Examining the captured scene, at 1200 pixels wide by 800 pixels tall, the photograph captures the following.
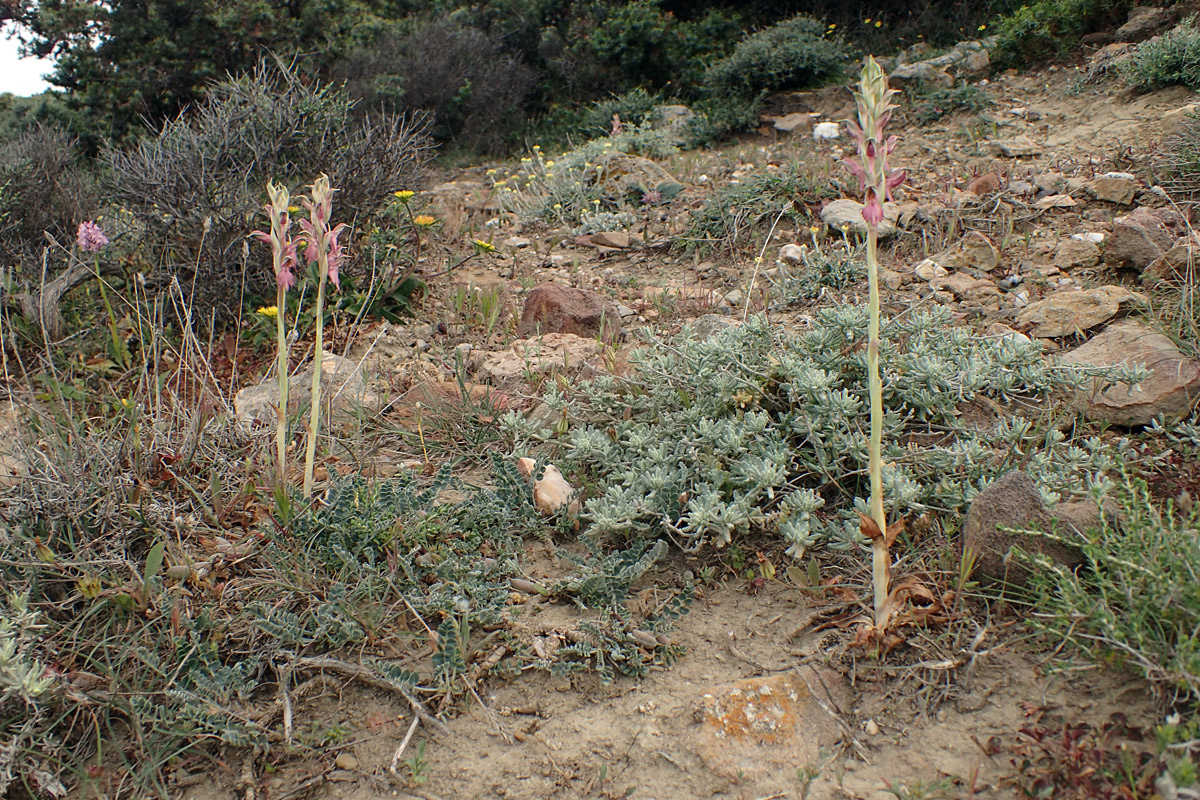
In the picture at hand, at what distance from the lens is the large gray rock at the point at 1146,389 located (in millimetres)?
2475

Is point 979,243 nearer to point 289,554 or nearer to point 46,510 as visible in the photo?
point 289,554

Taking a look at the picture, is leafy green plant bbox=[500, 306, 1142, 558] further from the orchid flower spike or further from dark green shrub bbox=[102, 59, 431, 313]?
dark green shrub bbox=[102, 59, 431, 313]

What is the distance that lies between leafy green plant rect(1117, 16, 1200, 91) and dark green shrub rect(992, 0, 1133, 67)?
4.14ft

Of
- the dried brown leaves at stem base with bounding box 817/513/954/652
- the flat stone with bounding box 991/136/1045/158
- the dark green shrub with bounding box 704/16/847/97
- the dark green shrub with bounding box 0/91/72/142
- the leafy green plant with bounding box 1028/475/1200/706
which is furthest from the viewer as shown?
the dark green shrub with bounding box 0/91/72/142

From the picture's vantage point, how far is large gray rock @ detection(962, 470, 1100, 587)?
6.23 ft

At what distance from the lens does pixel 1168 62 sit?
563cm

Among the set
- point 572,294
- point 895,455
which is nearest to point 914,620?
point 895,455

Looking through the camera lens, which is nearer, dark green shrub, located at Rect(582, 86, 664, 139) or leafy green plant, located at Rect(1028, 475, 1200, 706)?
leafy green plant, located at Rect(1028, 475, 1200, 706)

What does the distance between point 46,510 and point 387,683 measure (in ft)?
3.78

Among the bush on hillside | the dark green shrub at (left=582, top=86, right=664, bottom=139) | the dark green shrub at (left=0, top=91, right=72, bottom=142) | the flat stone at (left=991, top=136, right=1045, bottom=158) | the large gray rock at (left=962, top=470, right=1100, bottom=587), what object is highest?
the dark green shrub at (left=0, top=91, right=72, bottom=142)

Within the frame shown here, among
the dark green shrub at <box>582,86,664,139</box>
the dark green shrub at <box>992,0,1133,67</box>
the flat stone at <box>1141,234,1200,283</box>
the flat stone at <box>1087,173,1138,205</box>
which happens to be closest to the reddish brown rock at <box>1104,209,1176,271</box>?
the flat stone at <box>1141,234,1200,283</box>

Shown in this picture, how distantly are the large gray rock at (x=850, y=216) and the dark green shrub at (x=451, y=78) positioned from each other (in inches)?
258

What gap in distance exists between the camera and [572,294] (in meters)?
4.22

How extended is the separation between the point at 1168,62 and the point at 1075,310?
12.3ft
